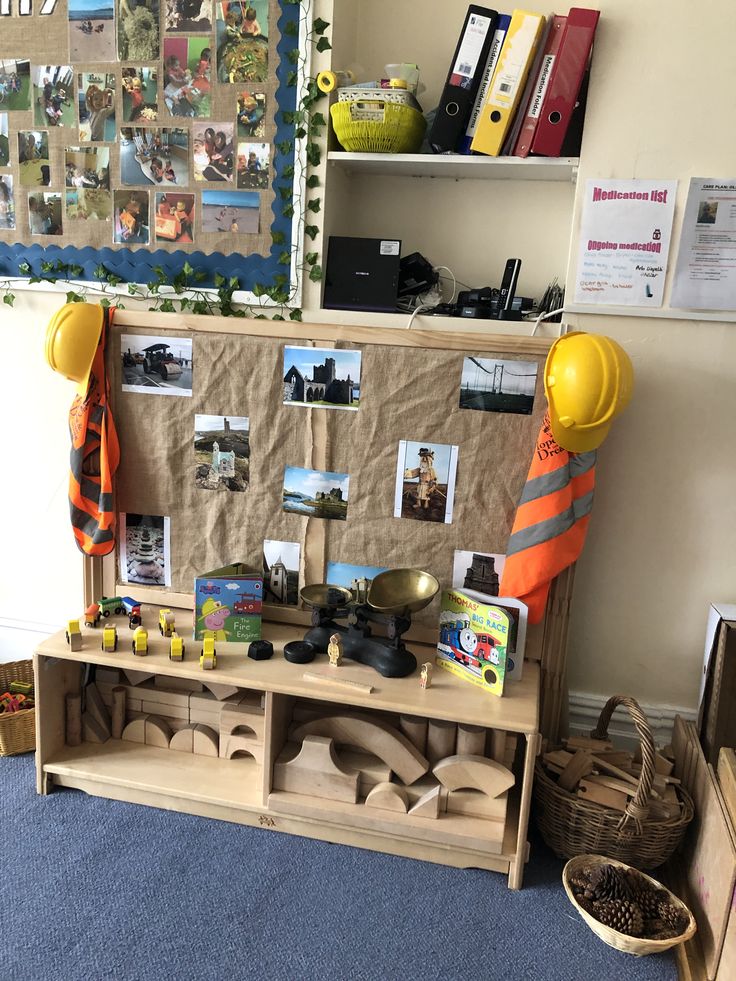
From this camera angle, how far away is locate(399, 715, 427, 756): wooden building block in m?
1.81

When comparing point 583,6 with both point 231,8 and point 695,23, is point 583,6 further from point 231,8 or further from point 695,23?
point 231,8

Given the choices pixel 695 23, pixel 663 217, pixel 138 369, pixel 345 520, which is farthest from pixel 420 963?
pixel 695 23

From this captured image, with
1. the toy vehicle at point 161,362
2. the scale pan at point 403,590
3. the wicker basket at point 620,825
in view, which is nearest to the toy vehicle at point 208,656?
the scale pan at point 403,590

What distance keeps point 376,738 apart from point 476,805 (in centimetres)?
27

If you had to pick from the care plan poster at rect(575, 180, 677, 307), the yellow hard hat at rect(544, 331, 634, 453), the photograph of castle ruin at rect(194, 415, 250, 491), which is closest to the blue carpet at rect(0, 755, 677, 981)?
the photograph of castle ruin at rect(194, 415, 250, 491)

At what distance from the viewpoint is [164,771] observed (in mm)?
1925

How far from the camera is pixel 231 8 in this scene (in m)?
1.87

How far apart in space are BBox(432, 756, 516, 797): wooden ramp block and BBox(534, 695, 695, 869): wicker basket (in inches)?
4.4

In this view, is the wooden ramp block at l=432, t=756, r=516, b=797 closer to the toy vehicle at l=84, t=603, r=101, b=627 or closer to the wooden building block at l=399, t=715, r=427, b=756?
the wooden building block at l=399, t=715, r=427, b=756

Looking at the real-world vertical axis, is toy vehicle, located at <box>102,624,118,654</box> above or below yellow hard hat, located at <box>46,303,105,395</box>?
below

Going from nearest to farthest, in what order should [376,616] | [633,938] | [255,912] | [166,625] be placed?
[633,938] < [255,912] < [376,616] < [166,625]

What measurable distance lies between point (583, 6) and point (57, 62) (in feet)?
4.36

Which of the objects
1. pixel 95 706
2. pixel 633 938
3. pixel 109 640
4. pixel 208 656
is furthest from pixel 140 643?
pixel 633 938

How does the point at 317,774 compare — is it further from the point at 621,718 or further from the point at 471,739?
the point at 621,718
